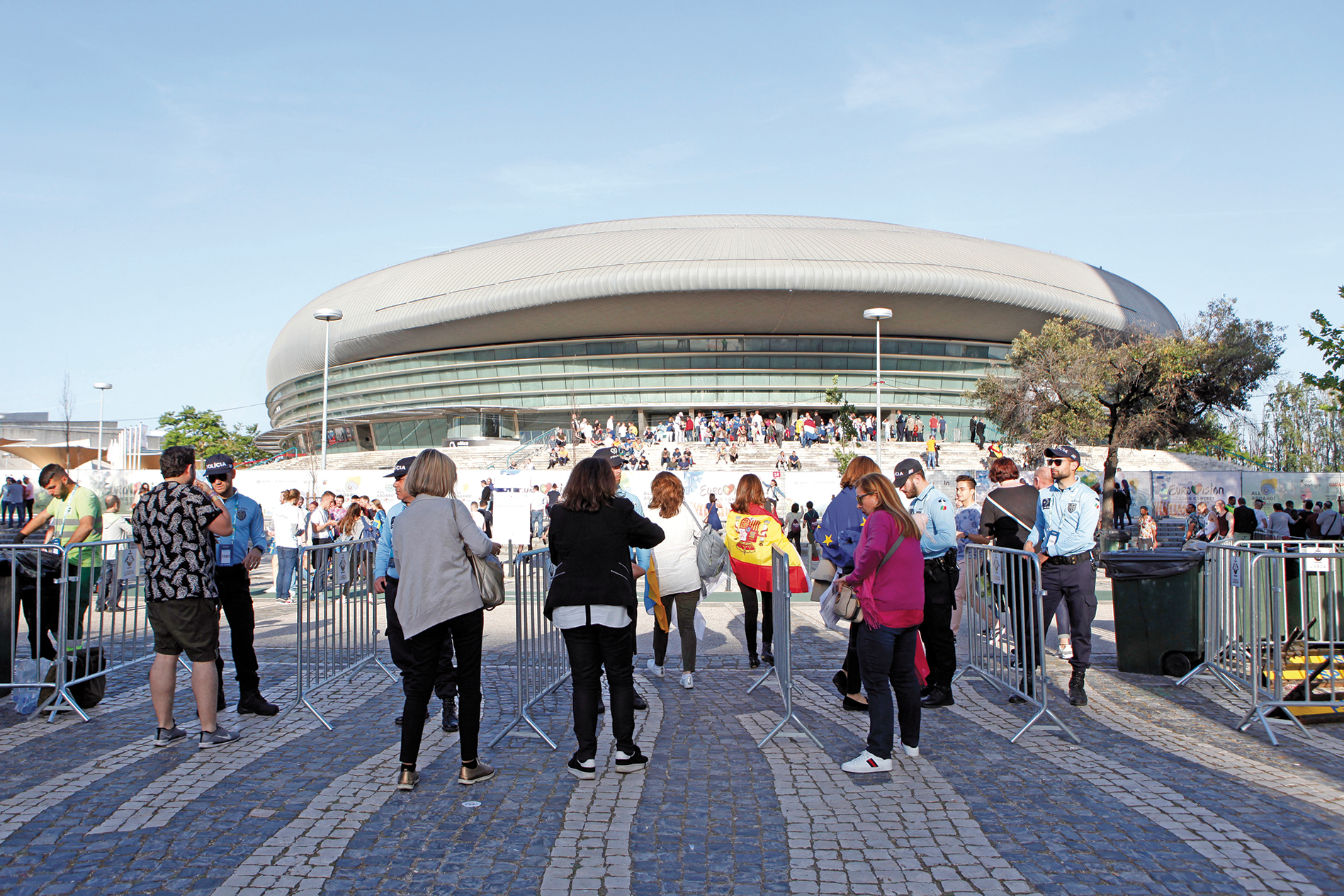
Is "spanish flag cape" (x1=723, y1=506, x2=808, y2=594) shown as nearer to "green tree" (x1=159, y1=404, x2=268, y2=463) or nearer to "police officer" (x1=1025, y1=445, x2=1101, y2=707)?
"police officer" (x1=1025, y1=445, x2=1101, y2=707)

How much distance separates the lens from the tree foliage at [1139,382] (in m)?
27.7

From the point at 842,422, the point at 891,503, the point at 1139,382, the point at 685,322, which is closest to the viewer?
the point at 891,503

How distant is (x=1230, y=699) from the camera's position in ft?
22.6

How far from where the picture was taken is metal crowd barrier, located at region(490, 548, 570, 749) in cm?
615

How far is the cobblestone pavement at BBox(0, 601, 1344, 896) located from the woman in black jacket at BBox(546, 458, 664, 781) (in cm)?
32

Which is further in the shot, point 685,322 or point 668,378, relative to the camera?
point 668,378

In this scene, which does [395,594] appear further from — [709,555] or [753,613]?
[753,613]

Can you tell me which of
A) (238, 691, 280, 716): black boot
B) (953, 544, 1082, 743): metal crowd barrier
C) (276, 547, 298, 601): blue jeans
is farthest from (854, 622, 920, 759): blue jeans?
(276, 547, 298, 601): blue jeans

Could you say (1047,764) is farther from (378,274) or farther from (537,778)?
(378,274)

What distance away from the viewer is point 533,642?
22.0 ft

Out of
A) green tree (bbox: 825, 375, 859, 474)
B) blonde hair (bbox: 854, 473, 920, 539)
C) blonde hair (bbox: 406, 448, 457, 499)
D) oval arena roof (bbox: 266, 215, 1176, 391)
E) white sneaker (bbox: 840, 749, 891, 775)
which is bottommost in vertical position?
white sneaker (bbox: 840, 749, 891, 775)

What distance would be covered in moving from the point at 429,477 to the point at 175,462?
2023 mm

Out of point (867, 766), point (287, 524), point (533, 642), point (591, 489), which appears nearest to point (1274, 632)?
point (867, 766)

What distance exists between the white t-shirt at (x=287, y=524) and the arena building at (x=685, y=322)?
36920 mm
